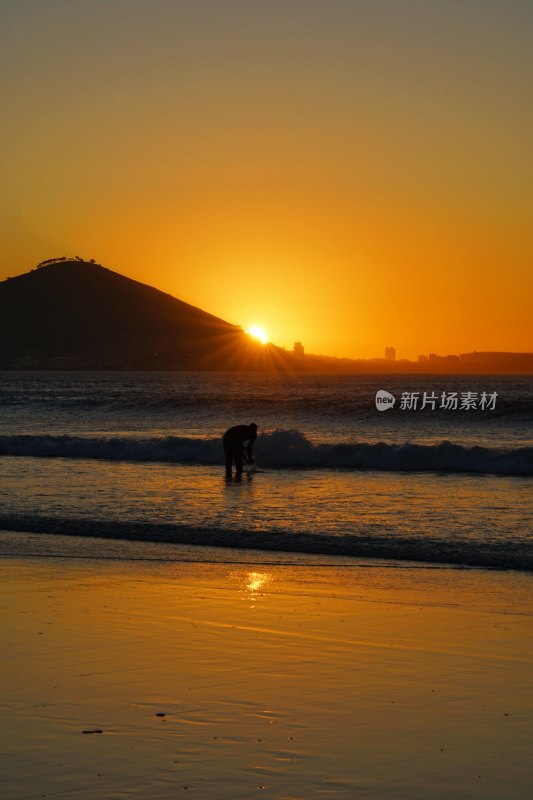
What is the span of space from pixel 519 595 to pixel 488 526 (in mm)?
4819

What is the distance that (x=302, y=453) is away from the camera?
103 ft

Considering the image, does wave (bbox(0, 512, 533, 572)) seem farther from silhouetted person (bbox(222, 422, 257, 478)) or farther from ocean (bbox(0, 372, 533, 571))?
silhouetted person (bbox(222, 422, 257, 478))

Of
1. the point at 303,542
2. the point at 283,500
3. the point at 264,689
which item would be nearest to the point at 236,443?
the point at 283,500

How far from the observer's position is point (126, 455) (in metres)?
33.2

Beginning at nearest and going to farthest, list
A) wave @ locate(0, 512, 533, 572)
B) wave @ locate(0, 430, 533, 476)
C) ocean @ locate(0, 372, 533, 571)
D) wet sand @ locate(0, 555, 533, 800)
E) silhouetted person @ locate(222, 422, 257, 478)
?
wet sand @ locate(0, 555, 533, 800), wave @ locate(0, 512, 533, 572), ocean @ locate(0, 372, 533, 571), silhouetted person @ locate(222, 422, 257, 478), wave @ locate(0, 430, 533, 476)

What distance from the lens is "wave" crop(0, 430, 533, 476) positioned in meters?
28.2

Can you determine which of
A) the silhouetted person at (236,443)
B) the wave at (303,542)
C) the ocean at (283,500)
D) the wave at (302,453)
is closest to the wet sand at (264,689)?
the wave at (303,542)

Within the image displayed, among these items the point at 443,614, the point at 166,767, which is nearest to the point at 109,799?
the point at 166,767

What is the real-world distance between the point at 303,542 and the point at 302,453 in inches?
702

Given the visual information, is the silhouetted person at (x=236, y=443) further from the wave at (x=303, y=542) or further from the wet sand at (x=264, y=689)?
the wet sand at (x=264, y=689)

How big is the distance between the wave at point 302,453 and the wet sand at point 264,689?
702 inches

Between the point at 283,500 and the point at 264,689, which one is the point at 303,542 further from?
the point at 264,689

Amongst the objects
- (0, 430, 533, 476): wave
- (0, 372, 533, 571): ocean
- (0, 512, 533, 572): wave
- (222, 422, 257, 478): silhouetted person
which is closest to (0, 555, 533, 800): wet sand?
(0, 512, 533, 572): wave

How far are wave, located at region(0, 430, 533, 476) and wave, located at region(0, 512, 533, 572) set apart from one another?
1324 centimetres
